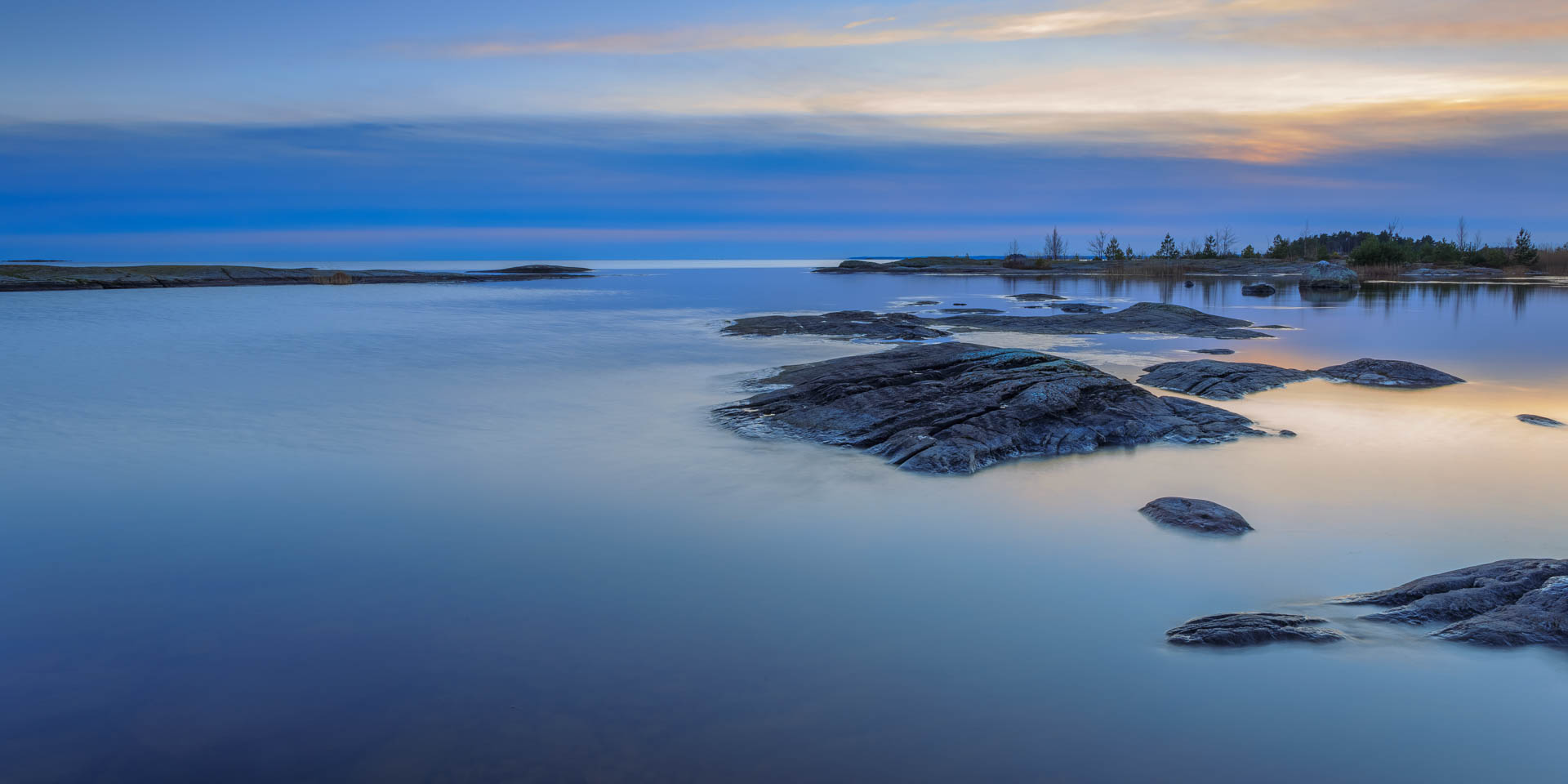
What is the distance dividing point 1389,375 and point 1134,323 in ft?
39.1

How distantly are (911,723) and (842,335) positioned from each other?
846 inches

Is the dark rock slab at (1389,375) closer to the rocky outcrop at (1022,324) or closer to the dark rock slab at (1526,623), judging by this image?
the rocky outcrop at (1022,324)

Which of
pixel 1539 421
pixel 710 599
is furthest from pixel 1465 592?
pixel 1539 421

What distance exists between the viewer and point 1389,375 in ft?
54.3

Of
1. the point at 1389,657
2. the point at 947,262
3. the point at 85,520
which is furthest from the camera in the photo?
the point at 947,262

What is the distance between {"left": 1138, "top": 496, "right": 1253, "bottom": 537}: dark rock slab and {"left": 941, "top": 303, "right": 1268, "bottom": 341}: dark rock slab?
64.0 feet

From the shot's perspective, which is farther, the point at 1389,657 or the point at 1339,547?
the point at 1339,547

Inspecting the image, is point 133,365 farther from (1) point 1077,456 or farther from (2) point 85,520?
(1) point 1077,456

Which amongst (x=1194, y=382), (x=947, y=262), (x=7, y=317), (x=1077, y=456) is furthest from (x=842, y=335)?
(x=947, y=262)

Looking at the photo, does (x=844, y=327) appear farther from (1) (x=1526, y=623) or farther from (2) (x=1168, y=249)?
(2) (x=1168, y=249)

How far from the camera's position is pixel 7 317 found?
34.0 metres

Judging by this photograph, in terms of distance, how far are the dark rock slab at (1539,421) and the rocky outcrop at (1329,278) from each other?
44383 mm

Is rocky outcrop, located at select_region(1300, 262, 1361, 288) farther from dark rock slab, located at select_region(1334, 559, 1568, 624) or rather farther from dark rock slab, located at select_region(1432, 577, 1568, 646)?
dark rock slab, located at select_region(1432, 577, 1568, 646)

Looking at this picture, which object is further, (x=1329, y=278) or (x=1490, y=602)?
(x=1329, y=278)
